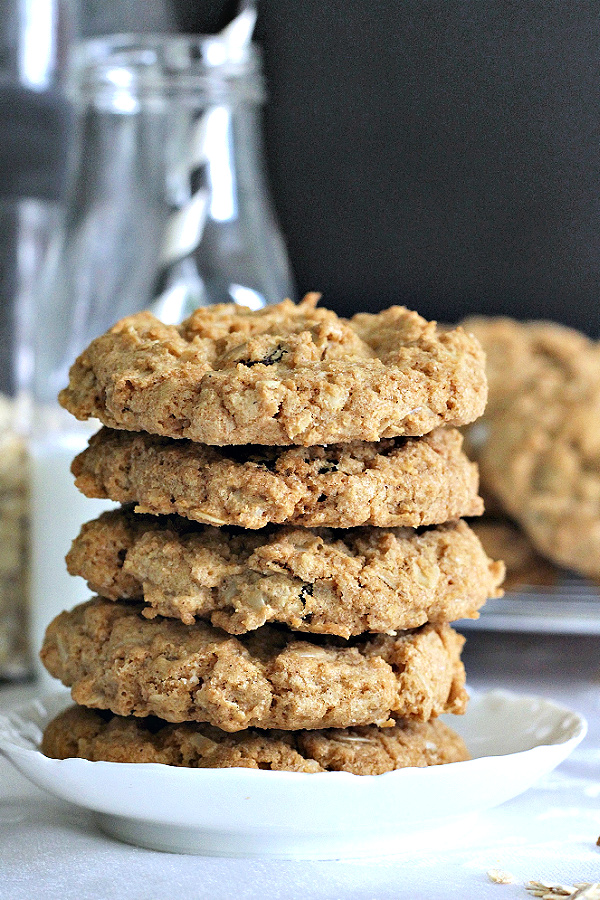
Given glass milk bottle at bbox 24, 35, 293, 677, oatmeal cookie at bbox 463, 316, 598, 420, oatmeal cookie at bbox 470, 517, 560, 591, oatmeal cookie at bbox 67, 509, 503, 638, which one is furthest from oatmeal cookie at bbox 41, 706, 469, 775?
oatmeal cookie at bbox 463, 316, 598, 420

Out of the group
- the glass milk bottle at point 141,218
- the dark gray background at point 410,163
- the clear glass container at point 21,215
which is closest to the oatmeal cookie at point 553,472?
the glass milk bottle at point 141,218

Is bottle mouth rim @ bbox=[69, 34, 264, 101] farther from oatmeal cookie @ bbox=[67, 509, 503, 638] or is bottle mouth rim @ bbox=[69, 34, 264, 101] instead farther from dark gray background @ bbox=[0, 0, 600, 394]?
oatmeal cookie @ bbox=[67, 509, 503, 638]

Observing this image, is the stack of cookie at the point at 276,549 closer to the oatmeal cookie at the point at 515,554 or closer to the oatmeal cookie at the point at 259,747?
the oatmeal cookie at the point at 259,747

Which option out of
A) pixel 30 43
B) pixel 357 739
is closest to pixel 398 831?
pixel 357 739

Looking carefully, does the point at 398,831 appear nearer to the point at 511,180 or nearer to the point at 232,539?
the point at 232,539

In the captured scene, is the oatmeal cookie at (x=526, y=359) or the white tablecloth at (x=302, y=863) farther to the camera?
the oatmeal cookie at (x=526, y=359)
